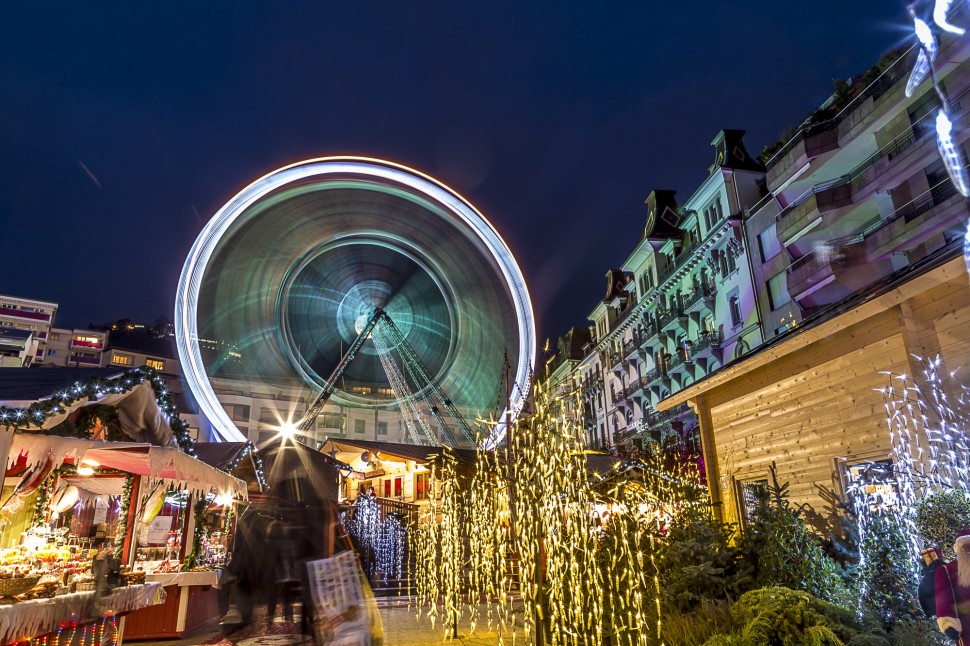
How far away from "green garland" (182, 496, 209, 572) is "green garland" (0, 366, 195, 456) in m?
1.46

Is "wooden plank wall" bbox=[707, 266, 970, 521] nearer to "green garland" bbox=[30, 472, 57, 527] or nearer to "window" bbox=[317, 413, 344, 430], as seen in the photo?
"green garland" bbox=[30, 472, 57, 527]

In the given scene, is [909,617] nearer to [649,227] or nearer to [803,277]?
[803,277]

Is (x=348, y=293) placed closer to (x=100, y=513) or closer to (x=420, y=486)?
(x=420, y=486)

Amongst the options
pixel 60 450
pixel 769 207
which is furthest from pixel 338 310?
pixel 769 207

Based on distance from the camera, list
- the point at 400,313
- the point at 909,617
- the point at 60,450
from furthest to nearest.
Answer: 1. the point at 400,313
2. the point at 60,450
3. the point at 909,617

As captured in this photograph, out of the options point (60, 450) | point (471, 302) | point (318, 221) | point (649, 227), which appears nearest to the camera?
point (60, 450)

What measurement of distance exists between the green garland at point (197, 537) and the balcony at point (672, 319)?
71.0ft

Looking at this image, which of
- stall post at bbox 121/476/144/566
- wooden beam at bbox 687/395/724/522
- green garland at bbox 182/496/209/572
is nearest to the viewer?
stall post at bbox 121/476/144/566

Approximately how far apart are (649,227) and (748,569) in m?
24.6

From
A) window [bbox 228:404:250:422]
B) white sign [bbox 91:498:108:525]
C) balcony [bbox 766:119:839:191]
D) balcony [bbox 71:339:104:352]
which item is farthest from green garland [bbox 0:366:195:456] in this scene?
balcony [bbox 71:339:104:352]

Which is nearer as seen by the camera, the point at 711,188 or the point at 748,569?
the point at 748,569

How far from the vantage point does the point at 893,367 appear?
5.75 m

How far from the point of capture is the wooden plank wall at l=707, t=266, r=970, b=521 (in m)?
5.43

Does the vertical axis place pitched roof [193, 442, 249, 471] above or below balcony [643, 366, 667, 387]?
below
